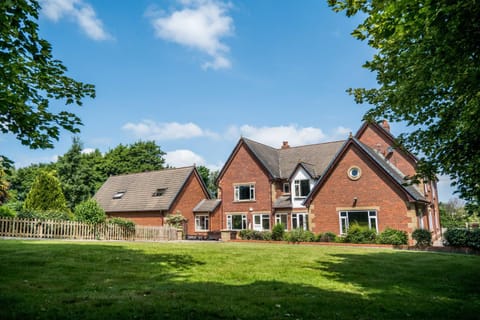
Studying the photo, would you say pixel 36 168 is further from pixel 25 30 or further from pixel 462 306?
pixel 462 306

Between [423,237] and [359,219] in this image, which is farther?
[359,219]

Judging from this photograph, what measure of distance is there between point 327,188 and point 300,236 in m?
4.87

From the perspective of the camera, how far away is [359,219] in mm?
28828

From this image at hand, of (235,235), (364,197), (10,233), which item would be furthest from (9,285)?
(235,235)

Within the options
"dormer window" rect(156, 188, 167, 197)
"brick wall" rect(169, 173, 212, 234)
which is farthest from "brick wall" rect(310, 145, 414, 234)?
"dormer window" rect(156, 188, 167, 197)

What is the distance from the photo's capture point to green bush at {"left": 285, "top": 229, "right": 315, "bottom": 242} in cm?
2861

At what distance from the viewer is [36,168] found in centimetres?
6719

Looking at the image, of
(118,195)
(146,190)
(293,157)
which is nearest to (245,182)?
(293,157)

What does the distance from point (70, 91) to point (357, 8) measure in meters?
8.30

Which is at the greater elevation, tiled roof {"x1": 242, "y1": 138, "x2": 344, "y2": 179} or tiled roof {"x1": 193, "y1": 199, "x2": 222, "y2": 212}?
tiled roof {"x1": 242, "y1": 138, "x2": 344, "y2": 179}

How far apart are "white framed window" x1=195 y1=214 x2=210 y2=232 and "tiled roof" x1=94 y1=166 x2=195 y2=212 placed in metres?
4.27

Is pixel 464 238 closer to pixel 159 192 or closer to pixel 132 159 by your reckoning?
pixel 159 192

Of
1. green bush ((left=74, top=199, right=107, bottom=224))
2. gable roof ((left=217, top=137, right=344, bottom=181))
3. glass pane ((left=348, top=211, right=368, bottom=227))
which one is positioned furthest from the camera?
gable roof ((left=217, top=137, right=344, bottom=181))

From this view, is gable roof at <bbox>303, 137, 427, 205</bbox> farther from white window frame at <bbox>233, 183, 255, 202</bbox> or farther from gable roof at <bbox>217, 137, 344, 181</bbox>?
white window frame at <bbox>233, 183, 255, 202</bbox>
